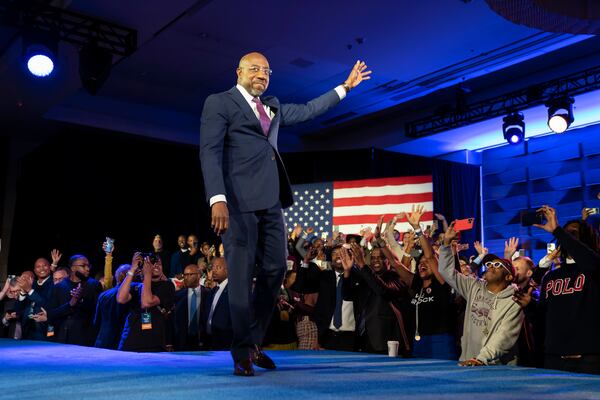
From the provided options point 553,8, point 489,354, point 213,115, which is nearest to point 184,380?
point 213,115

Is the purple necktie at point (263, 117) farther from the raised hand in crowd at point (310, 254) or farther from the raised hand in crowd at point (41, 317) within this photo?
the raised hand in crowd at point (41, 317)

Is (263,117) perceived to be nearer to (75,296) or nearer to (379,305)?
(379,305)

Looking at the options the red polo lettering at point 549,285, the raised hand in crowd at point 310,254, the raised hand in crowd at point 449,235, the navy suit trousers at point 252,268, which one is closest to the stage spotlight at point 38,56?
the raised hand in crowd at point 310,254

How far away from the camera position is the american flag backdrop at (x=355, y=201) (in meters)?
11.3

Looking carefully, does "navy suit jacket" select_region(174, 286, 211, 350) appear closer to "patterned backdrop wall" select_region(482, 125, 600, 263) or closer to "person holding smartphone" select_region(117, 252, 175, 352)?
"person holding smartphone" select_region(117, 252, 175, 352)

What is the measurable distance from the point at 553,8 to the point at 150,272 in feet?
11.5

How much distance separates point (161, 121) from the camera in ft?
41.0

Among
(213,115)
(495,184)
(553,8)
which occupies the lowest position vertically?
(213,115)

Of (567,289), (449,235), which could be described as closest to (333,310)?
(449,235)

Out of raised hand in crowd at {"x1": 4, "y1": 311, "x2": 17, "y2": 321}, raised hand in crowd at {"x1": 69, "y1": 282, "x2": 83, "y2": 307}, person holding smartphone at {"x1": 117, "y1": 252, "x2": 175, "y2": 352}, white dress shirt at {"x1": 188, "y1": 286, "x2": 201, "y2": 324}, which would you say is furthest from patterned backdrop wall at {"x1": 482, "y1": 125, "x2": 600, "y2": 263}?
raised hand in crowd at {"x1": 4, "y1": 311, "x2": 17, "y2": 321}

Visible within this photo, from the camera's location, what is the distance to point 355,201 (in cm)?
1174

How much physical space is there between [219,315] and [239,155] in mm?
3344

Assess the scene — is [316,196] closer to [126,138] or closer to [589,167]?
[126,138]

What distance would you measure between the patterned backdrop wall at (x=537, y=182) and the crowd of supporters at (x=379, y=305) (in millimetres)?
5409
